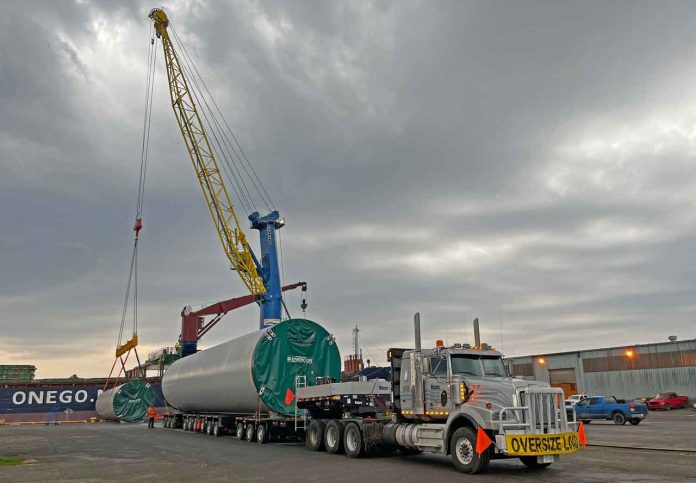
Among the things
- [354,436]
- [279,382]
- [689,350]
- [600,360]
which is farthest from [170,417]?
[689,350]

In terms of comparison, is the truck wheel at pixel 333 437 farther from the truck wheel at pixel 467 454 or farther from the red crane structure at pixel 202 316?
the red crane structure at pixel 202 316

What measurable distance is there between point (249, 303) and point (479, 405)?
47.4 m

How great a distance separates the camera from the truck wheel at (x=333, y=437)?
17.4 m

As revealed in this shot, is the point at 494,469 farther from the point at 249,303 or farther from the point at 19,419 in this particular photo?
the point at 19,419

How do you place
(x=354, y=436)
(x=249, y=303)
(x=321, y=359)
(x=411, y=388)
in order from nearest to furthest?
(x=411, y=388), (x=354, y=436), (x=321, y=359), (x=249, y=303)

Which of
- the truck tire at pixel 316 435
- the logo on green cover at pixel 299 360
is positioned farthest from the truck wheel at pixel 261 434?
the truck tire at pixel 316 435

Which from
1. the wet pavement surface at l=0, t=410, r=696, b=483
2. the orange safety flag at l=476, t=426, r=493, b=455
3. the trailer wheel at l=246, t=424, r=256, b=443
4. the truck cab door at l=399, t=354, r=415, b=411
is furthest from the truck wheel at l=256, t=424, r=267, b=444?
the orange safety flag at l=476, t=426, r=493, b=455

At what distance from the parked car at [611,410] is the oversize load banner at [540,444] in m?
18.6

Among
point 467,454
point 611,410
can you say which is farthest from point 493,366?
point 611,410

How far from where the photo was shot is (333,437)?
17.7 m

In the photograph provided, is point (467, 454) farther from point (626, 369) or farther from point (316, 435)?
point (626, 369)

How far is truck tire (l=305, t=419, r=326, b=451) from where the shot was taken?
1848 cm

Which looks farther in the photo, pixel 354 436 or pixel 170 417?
pixel 170 417

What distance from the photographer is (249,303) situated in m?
58.3
